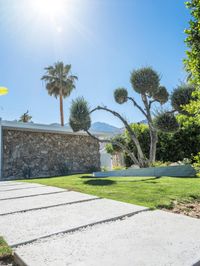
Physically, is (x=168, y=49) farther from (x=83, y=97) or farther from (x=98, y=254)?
(x=98, y=254)

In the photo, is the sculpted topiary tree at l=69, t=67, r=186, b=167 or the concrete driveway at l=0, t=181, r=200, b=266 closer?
the concrete driveway at l=0, t=181, r=200, b=266

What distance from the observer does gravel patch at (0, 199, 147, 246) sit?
2523 millimetres

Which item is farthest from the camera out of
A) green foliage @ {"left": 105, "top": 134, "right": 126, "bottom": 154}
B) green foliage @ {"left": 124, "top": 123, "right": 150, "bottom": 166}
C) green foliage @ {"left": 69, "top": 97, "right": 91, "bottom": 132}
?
green foliage @ {"left": 124, "top": 123, "right": 150, "bottom": 166}

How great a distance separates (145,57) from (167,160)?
5269mm

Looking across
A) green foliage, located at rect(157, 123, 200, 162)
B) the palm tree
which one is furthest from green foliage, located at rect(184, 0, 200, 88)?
the palm tree

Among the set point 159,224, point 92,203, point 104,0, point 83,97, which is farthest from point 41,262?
point 83,97

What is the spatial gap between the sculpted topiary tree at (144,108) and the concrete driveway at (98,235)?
20.7 ft

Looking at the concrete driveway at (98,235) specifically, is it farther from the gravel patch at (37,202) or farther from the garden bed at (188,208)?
the garden bed at (188,208)

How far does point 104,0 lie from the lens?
27.2ft

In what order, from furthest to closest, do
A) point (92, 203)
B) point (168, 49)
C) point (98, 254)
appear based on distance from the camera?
point (168, 49) < point (92, 203) < point (98, 254)

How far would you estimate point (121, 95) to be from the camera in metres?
10.6

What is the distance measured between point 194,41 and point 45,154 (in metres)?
11.1

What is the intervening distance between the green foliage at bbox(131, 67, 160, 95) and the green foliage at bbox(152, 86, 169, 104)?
295mm

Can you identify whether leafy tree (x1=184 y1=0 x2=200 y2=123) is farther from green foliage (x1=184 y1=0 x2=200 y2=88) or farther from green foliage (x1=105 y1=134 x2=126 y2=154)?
green foliage (x1=105 y1=134 x2=126 y2=154)
